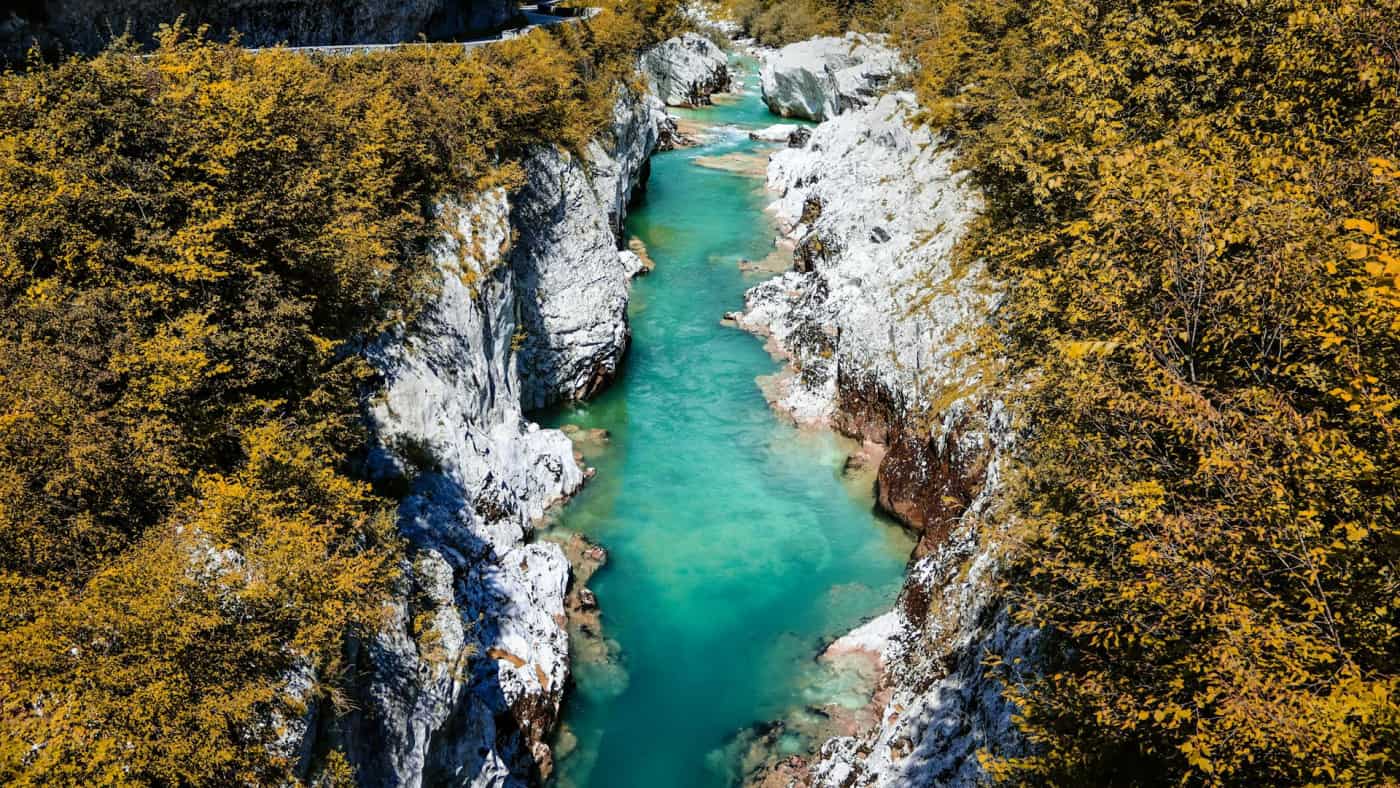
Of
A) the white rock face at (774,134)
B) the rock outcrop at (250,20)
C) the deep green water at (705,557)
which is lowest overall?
the deep green water at (705,557)

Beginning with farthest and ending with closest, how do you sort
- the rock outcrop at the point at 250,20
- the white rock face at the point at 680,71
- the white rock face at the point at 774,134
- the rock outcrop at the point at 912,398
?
the white rock face at the point at 680,71
the white rock face at the point at 774,134
the rock outcrop at the point at 250,20
the rock outcrop at the point at 912,398

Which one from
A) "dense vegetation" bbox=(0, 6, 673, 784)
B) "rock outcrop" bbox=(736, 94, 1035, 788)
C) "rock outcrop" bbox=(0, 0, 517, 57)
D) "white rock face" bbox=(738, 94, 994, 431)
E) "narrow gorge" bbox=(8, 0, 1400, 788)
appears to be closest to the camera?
"narrow gorge" bbox=(8, 0, 1400, 788)

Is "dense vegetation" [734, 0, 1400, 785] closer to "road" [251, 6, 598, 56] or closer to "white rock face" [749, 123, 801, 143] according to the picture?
"road" [251, 6, 598, 56]

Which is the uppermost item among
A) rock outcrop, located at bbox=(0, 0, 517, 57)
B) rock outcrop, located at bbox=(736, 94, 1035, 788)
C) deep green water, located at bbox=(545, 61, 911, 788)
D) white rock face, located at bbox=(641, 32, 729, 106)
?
white rock face, located at bbox=(641, 32, 729, 106)

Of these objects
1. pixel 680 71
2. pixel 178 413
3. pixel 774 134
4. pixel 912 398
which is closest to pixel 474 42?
pixel 912 398

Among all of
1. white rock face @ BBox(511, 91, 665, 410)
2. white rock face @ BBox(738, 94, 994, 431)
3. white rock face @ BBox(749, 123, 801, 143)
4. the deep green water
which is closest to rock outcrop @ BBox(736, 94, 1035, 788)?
white rock face @ BBox(738, 94, 994, 431)

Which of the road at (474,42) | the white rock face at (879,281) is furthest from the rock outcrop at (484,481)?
the white rock face at (879,281)

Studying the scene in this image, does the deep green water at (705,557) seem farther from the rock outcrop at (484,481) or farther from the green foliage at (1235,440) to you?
the green foliage at (1235,440)
